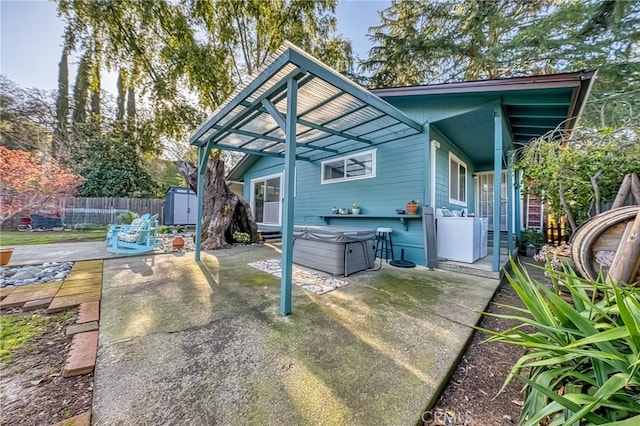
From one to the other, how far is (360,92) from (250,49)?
8.10 m

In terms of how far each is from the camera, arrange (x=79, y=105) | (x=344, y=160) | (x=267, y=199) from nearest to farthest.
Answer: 1. (x=344, y=160)
2. (x=267, y=199)
3. (x=79, y=105)

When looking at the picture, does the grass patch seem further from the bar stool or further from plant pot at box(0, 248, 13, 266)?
the bar stool

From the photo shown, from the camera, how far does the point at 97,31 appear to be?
7.34 metres

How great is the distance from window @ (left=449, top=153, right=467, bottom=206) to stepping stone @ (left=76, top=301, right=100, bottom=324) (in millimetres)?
6778

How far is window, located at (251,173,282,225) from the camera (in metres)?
8.97

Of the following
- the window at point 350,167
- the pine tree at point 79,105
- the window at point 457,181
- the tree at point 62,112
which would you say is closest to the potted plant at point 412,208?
the window at point 350,167

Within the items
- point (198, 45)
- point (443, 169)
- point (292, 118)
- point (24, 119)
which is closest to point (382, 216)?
point (443, 169)

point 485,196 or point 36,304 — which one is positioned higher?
point 485,196

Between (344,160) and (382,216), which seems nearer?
(382,216)

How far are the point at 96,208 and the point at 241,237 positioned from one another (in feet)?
29.3

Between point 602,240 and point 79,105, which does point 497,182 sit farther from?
point 79,105

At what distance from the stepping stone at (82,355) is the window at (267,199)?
6.74m

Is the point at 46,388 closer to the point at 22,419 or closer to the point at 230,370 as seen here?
the point at 22,419

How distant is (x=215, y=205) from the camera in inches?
269
